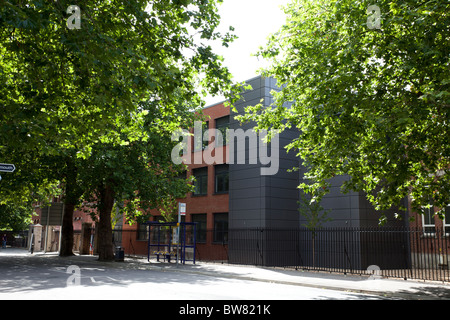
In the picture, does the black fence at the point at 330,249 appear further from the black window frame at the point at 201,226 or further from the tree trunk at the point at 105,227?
the tree trunk at the point at 105,227

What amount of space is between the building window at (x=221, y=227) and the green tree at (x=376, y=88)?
15797mm

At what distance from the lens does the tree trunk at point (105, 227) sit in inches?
1038

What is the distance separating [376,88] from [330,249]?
14.0 m

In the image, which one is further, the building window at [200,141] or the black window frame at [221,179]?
the building window at [200,141]

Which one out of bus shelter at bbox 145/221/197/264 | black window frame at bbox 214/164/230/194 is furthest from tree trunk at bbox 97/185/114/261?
black window frame at bbox 214/164/230/194

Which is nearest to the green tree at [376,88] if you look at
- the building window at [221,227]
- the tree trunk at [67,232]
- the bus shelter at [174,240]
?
the bus shelter at [174,240]

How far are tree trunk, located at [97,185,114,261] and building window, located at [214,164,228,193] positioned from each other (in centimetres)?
782

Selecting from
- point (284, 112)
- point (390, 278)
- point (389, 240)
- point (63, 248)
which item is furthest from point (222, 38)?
point (63, 248)

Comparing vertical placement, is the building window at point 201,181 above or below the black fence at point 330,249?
above

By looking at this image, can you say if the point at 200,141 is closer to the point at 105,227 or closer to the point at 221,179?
the point at 221,179
